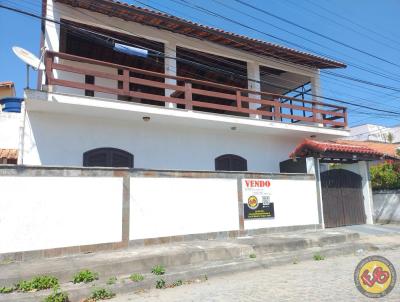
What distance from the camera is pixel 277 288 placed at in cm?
627

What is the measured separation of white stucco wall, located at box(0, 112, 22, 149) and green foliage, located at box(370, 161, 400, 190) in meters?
14.2

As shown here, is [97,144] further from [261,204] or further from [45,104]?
[261,204]

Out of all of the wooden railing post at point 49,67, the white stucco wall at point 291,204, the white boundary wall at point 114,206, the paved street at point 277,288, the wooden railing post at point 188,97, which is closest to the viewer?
the paved street at point 277,288

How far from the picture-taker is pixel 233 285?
6.72 meters

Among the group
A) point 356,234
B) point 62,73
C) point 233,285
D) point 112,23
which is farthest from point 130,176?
point 356,234

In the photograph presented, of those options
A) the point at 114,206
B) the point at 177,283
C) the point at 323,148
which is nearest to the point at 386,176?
the point at 323,148

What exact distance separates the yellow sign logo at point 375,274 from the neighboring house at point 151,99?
27.2ft

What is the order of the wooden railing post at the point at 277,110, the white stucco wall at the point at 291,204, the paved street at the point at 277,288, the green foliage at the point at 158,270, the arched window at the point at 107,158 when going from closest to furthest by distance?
the paved street at the point at 277,288 < the green foliage at the point at 158,270 < the arched window at the point at 107,158 < the white stucco wall at the point at 291,204 < the wooden railing post at the point at 277,110

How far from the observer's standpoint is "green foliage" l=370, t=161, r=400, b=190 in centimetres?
1574

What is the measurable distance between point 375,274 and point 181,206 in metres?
6.24

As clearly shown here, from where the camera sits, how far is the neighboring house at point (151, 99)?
432 inches

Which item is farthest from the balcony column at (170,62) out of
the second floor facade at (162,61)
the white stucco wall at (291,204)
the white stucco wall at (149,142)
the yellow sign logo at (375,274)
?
the yellow sign logo at (375,274)

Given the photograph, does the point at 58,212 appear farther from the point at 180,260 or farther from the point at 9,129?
the point at 9,129

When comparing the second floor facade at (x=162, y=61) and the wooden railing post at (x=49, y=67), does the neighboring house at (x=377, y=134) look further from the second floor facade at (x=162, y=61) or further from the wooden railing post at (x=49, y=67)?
the wooden railing post at (x=49, y=67)
